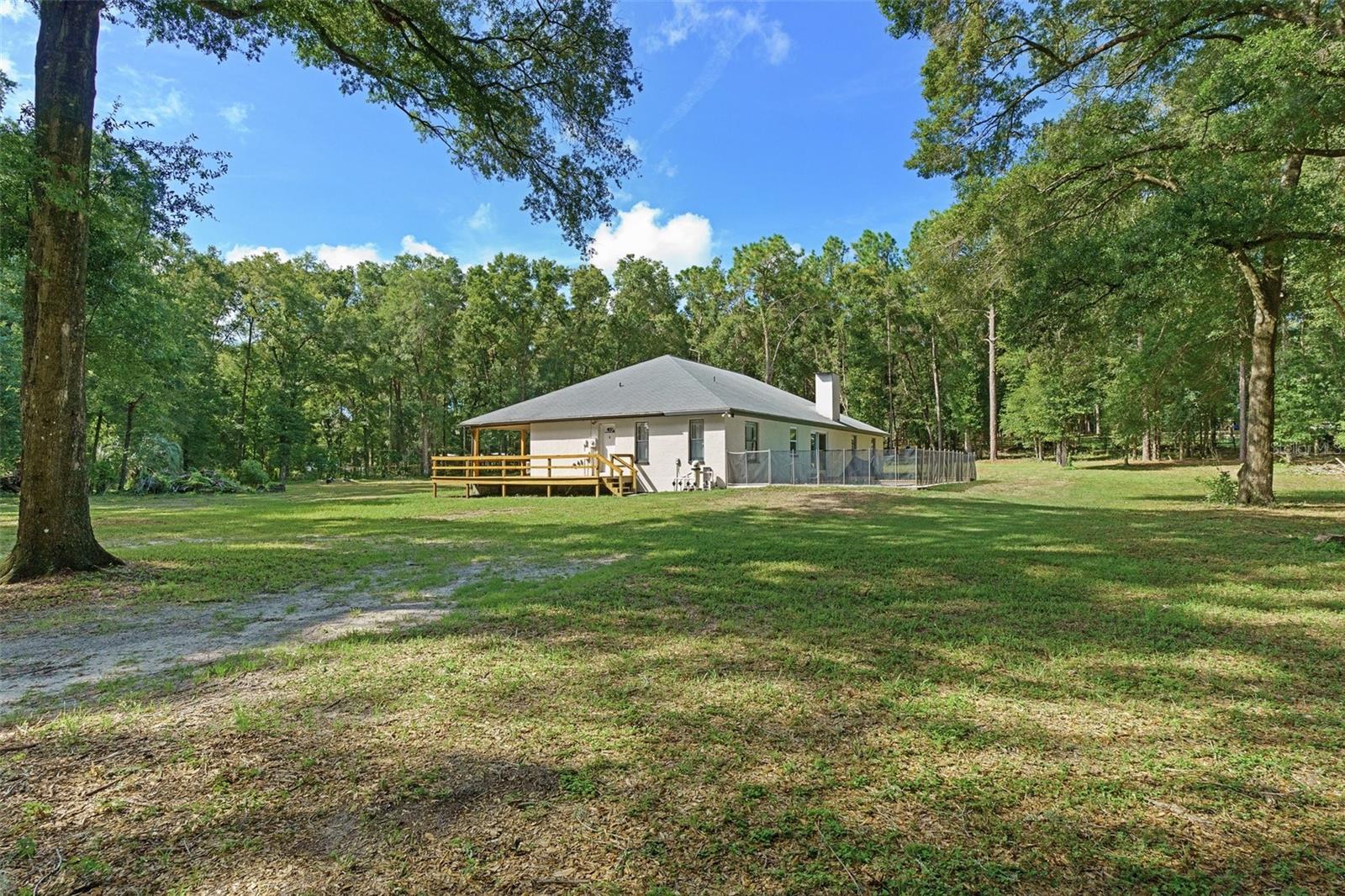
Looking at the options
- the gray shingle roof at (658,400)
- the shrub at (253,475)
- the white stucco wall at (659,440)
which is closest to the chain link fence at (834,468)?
the white stucco wall at (659,440)

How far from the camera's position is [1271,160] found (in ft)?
32.3

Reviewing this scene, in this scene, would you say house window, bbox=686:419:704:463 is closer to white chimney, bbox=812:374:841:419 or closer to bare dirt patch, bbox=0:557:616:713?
white chimney, bbox=812:374:841:419

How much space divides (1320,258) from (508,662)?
16.5 m

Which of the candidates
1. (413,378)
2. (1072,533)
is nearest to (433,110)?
(1072,533)

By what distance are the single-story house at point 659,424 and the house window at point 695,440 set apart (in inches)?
1.1

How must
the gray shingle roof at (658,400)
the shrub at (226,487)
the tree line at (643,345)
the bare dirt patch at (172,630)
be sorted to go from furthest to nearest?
the shrub at (226,487) → the gray shingle roof at (658,400) → the tree line at (643,345) → the bare dirt patch at (172,630)

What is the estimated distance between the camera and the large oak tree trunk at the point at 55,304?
19.6 ft

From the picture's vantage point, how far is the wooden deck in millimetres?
19953

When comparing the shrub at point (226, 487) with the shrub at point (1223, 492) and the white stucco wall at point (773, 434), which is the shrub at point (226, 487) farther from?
the shrub at point (1223, 492)

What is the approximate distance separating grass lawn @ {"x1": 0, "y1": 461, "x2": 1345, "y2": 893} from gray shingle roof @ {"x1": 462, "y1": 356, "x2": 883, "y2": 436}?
560 inches

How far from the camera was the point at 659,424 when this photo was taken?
2055cm

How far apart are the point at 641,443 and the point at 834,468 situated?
6.74 m

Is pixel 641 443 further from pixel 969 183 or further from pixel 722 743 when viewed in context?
pixel 722 743

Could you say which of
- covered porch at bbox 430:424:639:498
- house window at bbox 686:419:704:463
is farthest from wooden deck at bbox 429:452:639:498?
house window at bbox 686:419:704:463
